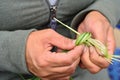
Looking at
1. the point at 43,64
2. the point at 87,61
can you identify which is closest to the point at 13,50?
the point at 43,64

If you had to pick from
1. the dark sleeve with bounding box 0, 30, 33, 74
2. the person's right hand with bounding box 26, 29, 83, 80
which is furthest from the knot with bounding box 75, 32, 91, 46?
the dark sleeve with bounding box 0, 30, 33, 74

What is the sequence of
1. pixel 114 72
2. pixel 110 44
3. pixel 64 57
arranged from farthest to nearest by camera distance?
pixel 114 72 → pixel 110 44 → pixel 64 57

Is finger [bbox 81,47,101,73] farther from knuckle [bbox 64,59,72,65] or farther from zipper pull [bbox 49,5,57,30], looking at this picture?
zipper pull [bbox 49,5,57,30]

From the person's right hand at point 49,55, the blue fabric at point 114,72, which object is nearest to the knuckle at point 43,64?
the person's right hand at point 49,55

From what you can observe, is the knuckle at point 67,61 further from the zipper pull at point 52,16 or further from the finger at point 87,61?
the zipper pull at point 52,16

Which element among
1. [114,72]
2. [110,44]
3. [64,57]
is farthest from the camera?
[114,72]

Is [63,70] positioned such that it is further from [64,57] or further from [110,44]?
[110,44]
